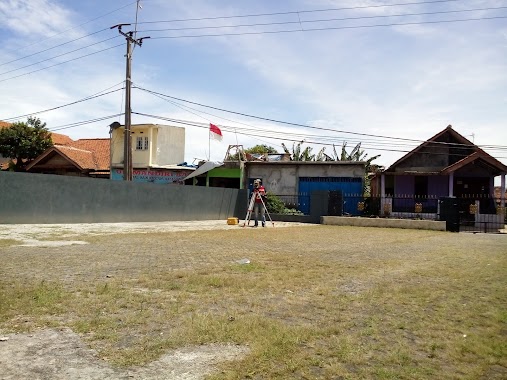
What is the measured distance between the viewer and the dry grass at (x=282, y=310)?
3186mm

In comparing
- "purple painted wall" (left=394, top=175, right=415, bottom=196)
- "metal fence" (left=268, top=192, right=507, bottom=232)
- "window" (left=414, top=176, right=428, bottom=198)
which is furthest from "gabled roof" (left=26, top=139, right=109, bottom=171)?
"window" (left=414, top=176, right=428, bottom=198)

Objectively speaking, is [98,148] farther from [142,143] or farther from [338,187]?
[338,187]

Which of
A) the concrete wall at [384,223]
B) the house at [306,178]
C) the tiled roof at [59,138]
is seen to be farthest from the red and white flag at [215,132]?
the tiled roof at [59,138]

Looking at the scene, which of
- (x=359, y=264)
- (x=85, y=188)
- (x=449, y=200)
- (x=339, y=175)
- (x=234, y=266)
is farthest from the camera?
(x=339, y=175)

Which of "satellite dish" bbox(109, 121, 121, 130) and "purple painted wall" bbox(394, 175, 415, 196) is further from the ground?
"satellite dish" bbox(109, 121, 121, 130)

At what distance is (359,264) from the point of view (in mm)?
7730

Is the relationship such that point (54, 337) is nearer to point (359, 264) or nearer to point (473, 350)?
point (473, 350)

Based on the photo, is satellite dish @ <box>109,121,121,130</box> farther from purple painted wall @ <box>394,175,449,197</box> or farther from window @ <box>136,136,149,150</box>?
purple painted wall @ <box>394,175,449,197</box>

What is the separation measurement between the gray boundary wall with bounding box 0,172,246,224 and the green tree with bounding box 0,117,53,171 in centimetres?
1750

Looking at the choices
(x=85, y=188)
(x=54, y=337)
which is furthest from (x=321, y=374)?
(x=85, y=188)

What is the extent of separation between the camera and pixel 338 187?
2681 centimetres

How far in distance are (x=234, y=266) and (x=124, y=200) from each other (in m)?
12.3

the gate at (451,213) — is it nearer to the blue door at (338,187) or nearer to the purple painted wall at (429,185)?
the blue door at (338,187)

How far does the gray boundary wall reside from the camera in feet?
47.7
